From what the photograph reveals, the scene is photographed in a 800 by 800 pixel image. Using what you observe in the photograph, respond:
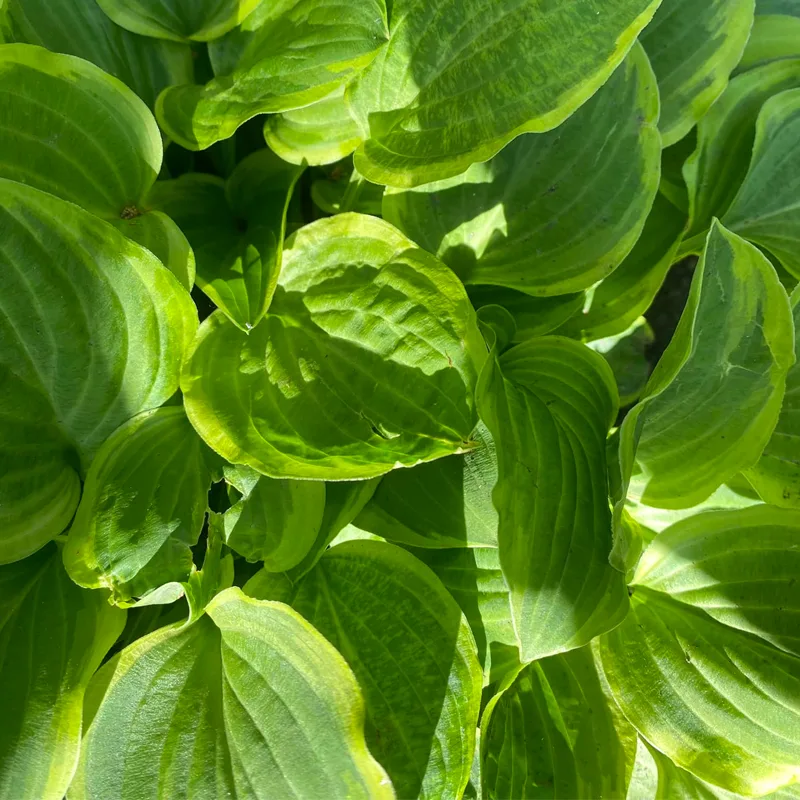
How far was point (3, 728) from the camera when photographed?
0.61 m

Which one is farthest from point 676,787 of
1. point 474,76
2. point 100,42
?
point 100,42

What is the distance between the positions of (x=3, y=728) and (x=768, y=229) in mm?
908

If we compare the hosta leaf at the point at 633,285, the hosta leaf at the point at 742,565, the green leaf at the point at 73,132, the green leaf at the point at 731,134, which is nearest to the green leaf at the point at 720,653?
the hosta leaf at the point at 742,565

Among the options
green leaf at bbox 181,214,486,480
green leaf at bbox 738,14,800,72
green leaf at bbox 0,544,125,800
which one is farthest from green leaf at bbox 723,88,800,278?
green leaf at bbox 0,544,125,800

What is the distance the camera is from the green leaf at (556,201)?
→ 679 mm

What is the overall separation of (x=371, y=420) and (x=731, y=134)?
1.84 feet

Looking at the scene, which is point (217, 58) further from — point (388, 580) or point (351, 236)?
point (388, 580)

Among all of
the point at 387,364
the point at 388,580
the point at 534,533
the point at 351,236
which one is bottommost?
the point at 388,580

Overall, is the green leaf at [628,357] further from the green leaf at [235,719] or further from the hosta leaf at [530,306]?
the green leaf at [235,719]

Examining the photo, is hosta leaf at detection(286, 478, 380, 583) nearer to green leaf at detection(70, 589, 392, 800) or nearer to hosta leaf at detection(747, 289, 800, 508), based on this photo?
green leaf at detection(70, 589, 392, 800)

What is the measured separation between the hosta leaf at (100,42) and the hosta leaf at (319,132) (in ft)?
0.45

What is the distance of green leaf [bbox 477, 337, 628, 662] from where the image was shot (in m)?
0.60

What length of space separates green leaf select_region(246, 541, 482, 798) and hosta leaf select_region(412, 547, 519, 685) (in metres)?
0.09

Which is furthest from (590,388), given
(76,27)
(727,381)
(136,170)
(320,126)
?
(76,27)
